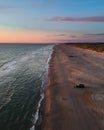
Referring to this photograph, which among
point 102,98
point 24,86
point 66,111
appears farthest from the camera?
point 24,86

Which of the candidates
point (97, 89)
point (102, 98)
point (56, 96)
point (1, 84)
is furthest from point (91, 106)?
point (1, 84)

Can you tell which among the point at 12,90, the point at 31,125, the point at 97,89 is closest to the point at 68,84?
the point at 97,89

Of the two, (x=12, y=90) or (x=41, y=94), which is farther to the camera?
(x=12, y=90)

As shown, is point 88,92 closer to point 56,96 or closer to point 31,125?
point 56,96

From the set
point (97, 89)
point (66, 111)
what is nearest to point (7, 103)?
point (66, 111)

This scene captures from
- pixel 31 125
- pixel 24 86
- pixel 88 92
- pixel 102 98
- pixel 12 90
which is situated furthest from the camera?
pixel 24 86

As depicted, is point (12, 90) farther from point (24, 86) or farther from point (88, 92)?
Answer: point (88, 92)

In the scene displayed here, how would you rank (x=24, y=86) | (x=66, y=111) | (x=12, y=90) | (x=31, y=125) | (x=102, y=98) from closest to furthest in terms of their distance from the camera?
(x=31, y=125) < (x=66, y=111) < (x=102, y=98) < (x=12, y=90) < (x=24, y=86)

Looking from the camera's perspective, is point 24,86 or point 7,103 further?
point 24,86

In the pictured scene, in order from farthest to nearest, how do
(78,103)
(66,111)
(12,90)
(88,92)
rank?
(12,90), (88,92), (78,103), (66,111)
